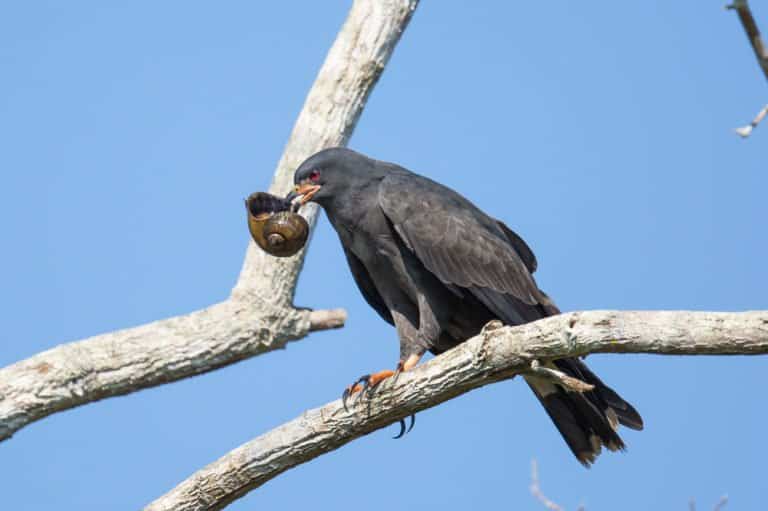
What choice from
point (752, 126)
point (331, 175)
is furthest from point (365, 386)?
point (752, 126)

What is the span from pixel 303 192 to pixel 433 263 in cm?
100

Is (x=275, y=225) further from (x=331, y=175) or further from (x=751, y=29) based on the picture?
(x=751, y=29)

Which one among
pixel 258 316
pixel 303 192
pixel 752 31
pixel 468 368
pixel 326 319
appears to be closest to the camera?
pixel 752 31

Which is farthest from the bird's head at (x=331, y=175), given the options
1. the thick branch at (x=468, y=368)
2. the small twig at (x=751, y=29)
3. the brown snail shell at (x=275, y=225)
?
the small twig at (x=751, y=29)

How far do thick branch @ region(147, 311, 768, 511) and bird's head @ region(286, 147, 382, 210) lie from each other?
1.44 m

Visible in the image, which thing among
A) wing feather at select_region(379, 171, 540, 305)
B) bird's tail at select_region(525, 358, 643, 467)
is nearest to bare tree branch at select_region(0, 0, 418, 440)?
wing feather at select_region(379, 171, 540, 305)

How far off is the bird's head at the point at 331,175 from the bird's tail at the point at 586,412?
150 cm

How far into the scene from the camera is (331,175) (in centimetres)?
643

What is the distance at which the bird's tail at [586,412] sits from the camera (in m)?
5.60

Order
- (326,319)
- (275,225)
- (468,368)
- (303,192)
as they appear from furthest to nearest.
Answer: (326,319) < (303,192) < (275,225) < (468,368)

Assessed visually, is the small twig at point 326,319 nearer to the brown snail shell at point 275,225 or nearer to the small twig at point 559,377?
the brown snail shell at point 275,225

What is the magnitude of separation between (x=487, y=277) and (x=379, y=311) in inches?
36.4

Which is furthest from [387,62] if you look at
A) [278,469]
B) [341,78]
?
[278,469]

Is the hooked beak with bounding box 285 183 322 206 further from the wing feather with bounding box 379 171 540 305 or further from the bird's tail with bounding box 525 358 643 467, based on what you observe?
the bird's tail with bounding box 525 358 643 467
